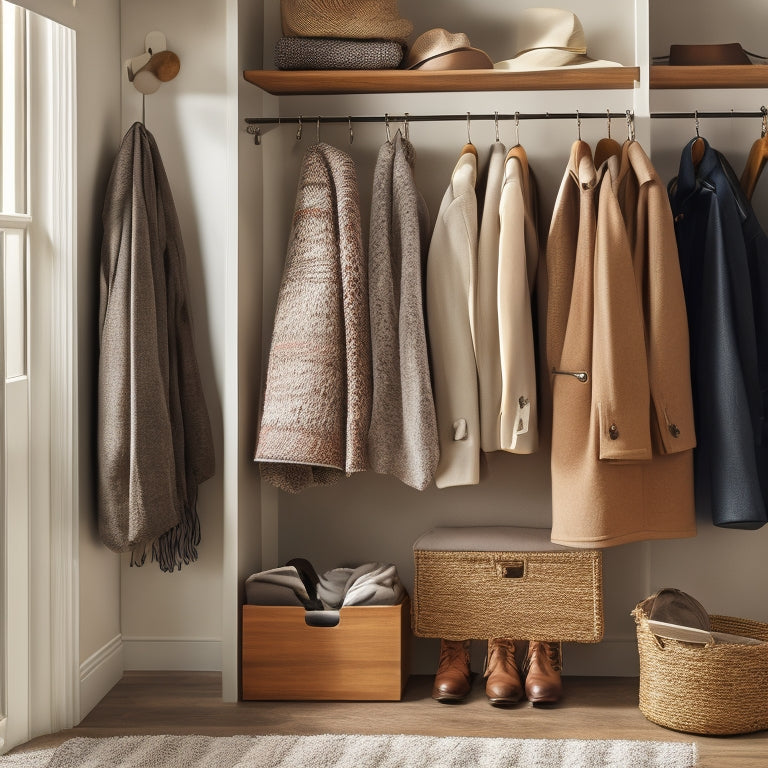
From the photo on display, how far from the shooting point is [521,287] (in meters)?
2.46

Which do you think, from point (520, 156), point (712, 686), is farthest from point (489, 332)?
point (712, 686)

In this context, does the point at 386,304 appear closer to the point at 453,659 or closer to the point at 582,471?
the point at 582,471

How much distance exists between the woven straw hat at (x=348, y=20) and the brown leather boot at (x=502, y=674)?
1.68m

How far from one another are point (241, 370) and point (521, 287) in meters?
0.78

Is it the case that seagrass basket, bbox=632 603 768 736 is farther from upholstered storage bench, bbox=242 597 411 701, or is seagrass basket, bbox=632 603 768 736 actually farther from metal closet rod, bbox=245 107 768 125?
metal closet rod, bbox=245 107 768 125

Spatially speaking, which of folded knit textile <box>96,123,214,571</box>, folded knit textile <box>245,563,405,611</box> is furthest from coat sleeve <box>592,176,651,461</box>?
folded knit textile <box>96,123,214,571</box>

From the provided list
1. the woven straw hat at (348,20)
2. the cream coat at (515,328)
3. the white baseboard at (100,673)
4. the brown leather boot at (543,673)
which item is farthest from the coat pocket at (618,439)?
the white baseboard at (100,673)

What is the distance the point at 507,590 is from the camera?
2520 millimetres

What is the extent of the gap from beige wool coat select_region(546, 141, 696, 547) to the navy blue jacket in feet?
0.30

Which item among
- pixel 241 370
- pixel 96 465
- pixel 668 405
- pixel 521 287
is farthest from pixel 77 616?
pixel 668 405

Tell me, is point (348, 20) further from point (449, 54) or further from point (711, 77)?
point (711, 77)

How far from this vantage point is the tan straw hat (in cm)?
256

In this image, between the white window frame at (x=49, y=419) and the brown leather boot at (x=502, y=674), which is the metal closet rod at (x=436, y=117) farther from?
the brown leather boot at (x=502, y=674)

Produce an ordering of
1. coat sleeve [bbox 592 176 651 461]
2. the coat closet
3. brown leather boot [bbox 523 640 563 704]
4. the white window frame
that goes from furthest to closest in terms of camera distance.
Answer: the coat closet, brown leather boot [bbox 523 640 563 704], coat sleeve [bbox 592 176 651 461], the white window frame
